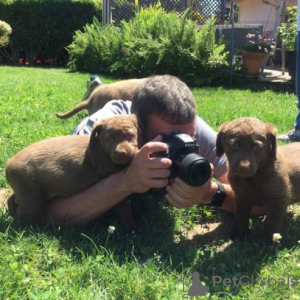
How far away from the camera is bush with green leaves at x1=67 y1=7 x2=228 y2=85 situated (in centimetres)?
1070

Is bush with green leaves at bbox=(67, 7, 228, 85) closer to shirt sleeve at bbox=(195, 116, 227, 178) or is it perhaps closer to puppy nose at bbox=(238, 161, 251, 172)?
shirt sleeve at bbox=(195, 116, 227, 178)

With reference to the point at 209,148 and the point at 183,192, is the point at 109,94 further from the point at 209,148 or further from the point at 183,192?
the point at 183,192

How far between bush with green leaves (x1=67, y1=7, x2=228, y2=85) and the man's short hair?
7815mm

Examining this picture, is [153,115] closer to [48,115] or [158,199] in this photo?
[158,199]

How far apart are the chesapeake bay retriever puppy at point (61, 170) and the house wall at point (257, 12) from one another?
57.7 ft

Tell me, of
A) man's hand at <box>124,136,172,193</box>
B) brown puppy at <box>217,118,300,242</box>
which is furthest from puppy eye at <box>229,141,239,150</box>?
man's hand at <box>124,136,172,193</box>

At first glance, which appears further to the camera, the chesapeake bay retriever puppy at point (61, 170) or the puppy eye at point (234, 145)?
the chesapeake bay retriever puppy at point (61, 170)

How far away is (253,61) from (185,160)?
30.3 ft

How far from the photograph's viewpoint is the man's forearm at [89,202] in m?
2.72

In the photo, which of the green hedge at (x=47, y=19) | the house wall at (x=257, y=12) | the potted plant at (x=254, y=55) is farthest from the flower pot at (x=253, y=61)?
the green hedge at (x=47, y=19)

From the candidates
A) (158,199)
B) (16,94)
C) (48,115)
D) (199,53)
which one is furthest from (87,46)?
(158,199)

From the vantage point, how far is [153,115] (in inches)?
109

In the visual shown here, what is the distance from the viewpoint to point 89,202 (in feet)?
9.22

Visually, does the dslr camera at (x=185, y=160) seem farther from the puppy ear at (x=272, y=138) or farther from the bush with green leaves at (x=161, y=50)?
the bush with green leaves at (x=161, y=50)
